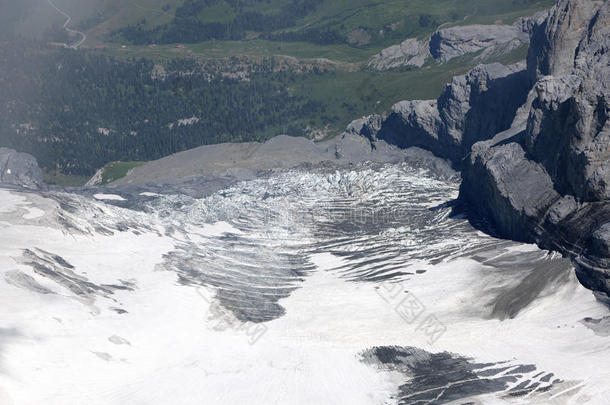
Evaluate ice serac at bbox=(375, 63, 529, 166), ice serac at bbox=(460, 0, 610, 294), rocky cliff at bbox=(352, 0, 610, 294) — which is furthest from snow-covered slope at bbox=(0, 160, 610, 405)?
ice serac at bbox=(375, 63, 529, 166)

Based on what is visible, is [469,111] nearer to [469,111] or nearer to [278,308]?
[469,111]

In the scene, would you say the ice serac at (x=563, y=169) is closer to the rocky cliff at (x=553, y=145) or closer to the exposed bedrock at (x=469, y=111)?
the rocky cliff at (x=553, y=145)

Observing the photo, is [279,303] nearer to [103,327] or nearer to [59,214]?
[103,327]

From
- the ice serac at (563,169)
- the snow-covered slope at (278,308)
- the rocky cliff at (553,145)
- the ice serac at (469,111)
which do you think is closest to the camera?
the snow-covered slope at (278,308)

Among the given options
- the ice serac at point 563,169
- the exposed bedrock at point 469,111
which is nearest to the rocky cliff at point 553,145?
the ice serac at point 563,169

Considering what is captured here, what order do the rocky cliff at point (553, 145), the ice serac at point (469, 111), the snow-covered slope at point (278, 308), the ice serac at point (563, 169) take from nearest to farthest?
the snow-covered slope at point (278, 308) < the ice serac at point (563, 169) < the rocky cliff at point (553, 145) < the ice serac at point (469, 111)

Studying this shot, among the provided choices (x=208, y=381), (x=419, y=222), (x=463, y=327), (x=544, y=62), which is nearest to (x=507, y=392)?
(x=463, y=327)

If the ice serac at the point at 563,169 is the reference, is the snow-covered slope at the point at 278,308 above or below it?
below
